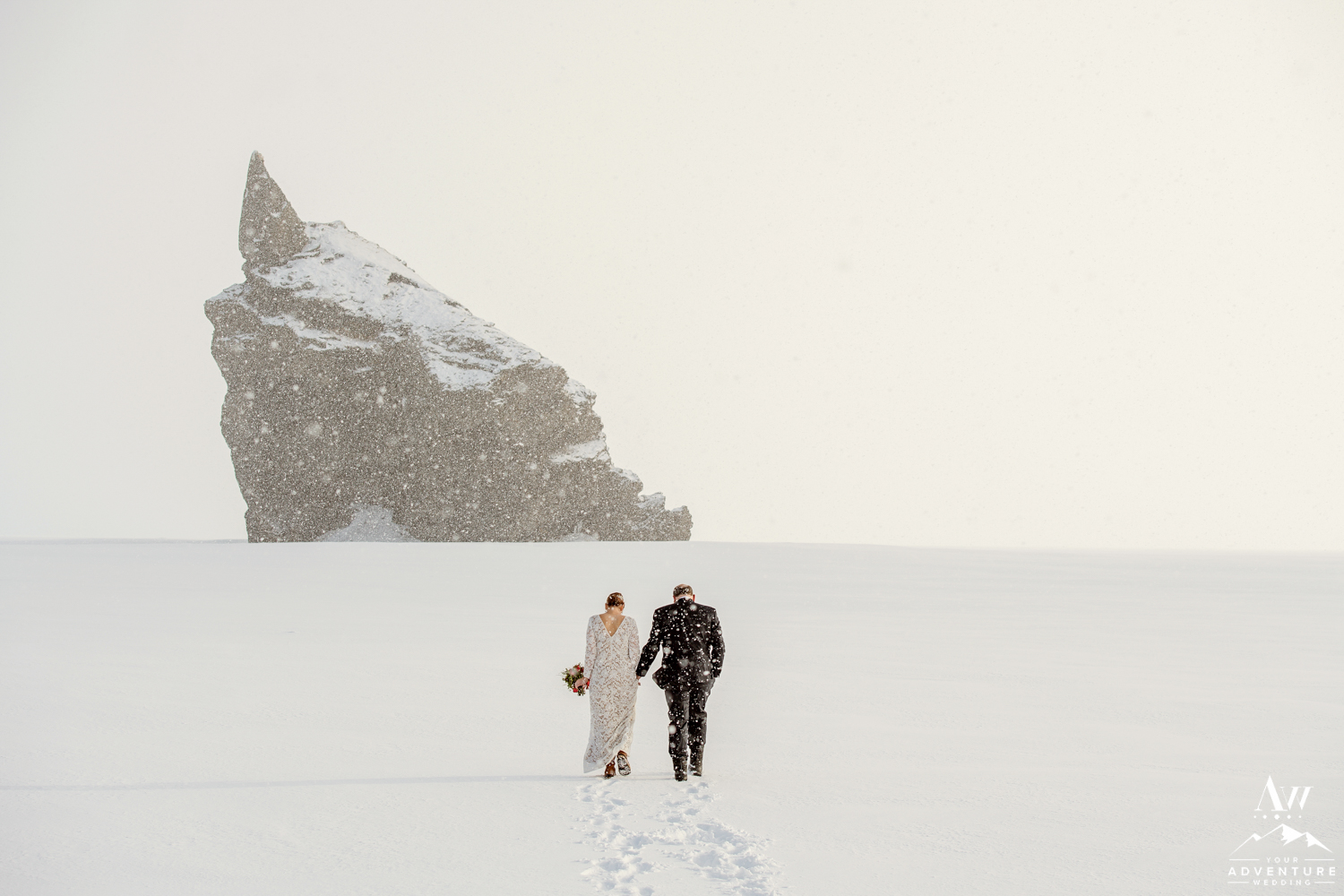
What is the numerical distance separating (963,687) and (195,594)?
706 inches

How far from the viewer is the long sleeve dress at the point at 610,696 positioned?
292 inches

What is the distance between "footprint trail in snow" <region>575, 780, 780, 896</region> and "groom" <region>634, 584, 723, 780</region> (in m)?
0.41

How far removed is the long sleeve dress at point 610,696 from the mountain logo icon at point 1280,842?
13.2 feet

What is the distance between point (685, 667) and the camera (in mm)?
7387

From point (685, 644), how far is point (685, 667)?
166 mm

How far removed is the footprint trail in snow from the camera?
4977 millimetres

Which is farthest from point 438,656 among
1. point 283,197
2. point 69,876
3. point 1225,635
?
point 283,197

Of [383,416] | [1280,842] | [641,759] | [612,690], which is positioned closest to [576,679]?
[612,690]

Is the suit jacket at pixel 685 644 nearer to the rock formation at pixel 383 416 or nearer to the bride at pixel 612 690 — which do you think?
the bride at pixel 612 690

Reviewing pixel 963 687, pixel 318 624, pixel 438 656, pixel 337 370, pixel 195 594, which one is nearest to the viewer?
pixel 963 687

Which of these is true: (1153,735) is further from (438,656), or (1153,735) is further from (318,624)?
(318,624)

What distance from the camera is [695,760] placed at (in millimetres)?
7320

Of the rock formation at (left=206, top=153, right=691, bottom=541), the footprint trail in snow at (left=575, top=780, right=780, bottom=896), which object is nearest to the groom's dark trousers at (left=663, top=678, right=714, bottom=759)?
the footprint trail in snow at (left=575, top=780, right=780, bottom=896)

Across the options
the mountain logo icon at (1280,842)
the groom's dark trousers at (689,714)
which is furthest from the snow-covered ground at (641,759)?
the groom's dark trousers at (689,714)
